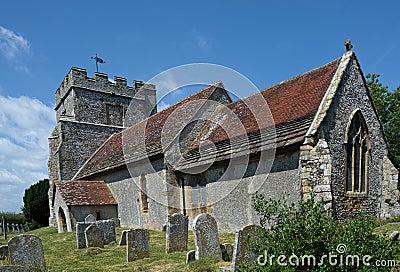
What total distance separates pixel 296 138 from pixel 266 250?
663cm

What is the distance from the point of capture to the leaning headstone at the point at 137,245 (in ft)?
29.8

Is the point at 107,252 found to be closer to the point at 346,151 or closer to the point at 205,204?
the point at 205,204

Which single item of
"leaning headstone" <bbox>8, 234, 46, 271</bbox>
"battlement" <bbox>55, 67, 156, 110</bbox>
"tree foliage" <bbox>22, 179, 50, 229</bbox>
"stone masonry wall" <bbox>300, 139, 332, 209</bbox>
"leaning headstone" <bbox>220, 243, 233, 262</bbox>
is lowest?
"tree foliage" <bbox>22, 179, 50, 229</bbox>

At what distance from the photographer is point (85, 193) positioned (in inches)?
727

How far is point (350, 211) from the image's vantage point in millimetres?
11875

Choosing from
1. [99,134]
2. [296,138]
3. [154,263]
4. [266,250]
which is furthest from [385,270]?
[99,134]

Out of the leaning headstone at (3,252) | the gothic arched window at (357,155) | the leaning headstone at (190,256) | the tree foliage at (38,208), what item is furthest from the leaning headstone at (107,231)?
the tree foliage at (38,208)

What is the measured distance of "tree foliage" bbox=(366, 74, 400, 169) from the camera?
21.6m

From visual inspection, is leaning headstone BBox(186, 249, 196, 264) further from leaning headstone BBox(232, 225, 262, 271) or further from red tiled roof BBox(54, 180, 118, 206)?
red tiled roof BBox(54, 180, 118, 206)

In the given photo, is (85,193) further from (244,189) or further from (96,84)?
(96,84)

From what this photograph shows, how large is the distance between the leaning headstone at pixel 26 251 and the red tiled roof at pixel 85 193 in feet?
31.7

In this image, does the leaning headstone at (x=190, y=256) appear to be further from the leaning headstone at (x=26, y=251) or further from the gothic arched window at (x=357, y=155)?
the gothic arched window at (x=357, y=155)

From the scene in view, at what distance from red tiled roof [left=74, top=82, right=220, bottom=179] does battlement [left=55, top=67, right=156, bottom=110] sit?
401 centimetres

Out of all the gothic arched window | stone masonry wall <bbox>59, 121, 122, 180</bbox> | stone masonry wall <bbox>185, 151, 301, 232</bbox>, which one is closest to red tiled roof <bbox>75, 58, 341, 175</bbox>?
stone masonry wall <bbox>185, 151, 301, 232</bbox>
